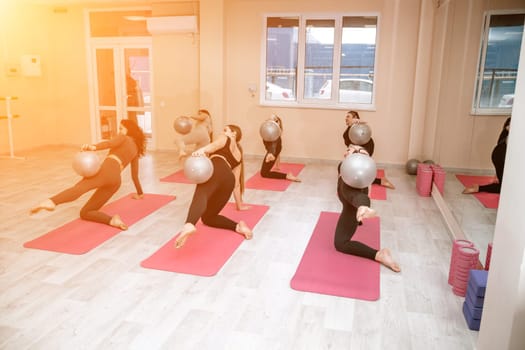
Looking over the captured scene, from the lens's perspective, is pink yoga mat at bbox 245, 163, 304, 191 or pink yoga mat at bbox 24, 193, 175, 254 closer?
pink yoga mat at bbox 24, 193, 175, 254

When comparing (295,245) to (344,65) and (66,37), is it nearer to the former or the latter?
(344,65)

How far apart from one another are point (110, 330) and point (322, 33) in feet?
19.8

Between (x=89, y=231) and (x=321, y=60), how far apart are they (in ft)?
15.9

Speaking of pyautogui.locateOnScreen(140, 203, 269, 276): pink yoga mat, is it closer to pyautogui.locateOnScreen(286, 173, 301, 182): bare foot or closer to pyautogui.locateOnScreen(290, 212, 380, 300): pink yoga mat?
pyautogui.locateOnScreen(290, 212, 380, 300): pink yoga mat

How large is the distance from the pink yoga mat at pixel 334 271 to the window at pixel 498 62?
5.12 feet

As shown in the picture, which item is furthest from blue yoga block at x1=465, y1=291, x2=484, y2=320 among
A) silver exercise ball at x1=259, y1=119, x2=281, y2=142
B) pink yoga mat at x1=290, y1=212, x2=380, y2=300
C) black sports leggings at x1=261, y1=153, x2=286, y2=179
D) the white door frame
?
the white door frame

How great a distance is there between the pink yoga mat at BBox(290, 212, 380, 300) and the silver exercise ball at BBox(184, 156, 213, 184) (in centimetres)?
104

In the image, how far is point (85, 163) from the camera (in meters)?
3.93

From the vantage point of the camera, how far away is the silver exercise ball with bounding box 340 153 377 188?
3125mm

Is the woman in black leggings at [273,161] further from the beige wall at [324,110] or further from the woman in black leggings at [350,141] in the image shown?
the beige wall at [324,110]

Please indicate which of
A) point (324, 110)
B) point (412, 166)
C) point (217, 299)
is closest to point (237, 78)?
point (324, 110)

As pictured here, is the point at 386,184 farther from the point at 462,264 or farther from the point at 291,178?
the point at 462,264

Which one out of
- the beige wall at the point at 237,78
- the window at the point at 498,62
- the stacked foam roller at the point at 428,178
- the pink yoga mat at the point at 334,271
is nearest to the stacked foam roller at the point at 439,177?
the stacked foam roller at the point at 428,178

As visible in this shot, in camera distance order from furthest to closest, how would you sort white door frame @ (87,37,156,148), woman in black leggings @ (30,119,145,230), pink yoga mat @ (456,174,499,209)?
white door frame @ (87,37,156,148) → woman in black leggings @ (30,119,145,230) → pink yoga mat @ (456,174,499,209)
